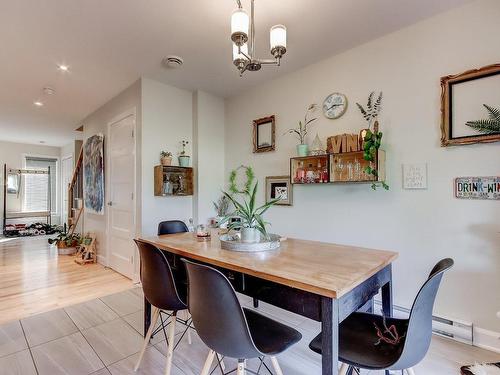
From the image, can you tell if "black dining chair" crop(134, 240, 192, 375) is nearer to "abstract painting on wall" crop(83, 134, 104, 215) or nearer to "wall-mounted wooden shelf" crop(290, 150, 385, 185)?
"wall-mounted wooden shelf" crop(290, 150, 385, 185)

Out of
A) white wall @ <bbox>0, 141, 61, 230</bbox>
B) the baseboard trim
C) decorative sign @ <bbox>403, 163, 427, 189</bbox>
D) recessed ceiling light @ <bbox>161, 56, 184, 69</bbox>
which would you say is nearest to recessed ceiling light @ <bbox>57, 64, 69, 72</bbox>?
recessed ceiling light @ <bbox>161, 56, 184, 69</bbox>

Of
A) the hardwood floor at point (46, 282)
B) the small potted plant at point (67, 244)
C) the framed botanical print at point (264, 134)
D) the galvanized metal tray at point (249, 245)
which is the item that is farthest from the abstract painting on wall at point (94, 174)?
the galvanized metal tray at point (249, 245)

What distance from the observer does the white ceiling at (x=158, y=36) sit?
A: 2.12 metres

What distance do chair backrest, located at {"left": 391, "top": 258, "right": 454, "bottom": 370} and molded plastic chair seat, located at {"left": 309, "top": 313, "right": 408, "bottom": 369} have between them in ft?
0.12

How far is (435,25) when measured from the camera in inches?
89.7

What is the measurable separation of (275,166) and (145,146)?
1612mm

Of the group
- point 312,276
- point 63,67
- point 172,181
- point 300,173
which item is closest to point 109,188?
point 172,181

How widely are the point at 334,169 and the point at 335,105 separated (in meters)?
0.68

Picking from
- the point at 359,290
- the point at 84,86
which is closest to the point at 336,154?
the point at 359,290

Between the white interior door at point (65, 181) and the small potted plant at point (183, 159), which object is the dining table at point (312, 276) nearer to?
the small potted plant at point (183, 159)

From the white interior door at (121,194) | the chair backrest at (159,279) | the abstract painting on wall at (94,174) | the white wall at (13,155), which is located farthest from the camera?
the white wall at (13,155)

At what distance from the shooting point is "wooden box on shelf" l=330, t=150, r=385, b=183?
95.7 inches

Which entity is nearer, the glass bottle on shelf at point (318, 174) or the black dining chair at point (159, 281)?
the black dining chair at point (159, 281)

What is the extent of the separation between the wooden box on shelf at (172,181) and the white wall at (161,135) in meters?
0.11
